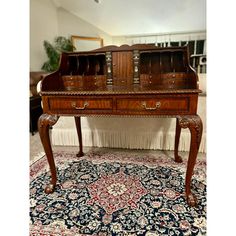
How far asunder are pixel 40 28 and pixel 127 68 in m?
3.73

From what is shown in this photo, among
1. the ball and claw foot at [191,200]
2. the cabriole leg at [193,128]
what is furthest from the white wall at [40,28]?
the ball and claw foot at [191,200]

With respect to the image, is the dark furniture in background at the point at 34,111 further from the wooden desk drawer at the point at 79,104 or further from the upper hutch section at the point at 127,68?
the wooden desk drawer at the point at 79,104

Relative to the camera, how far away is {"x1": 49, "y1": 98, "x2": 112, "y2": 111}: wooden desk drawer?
1304 millimetres

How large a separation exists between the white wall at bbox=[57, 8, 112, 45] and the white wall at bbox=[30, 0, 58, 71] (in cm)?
25

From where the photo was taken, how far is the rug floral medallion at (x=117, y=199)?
114 centimetres

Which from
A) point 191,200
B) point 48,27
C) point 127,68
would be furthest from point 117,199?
point 48,27

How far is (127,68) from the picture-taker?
1686 mm

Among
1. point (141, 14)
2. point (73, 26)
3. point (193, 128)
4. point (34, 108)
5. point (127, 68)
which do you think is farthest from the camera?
point (73, 26)

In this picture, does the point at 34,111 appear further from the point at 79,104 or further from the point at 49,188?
the point at 79,104

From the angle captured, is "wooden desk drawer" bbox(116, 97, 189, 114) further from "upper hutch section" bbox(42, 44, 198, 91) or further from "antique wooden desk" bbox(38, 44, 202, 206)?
"upper hutch section" bbox(42, 44, 198, 91)

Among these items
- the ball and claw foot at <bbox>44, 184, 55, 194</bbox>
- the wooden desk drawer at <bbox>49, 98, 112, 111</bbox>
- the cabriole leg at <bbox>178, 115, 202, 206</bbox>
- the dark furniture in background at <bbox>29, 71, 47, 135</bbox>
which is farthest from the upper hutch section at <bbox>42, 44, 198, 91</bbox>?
the dark furniture in background at <bbox>29, 71, 47, 135</bbox>
